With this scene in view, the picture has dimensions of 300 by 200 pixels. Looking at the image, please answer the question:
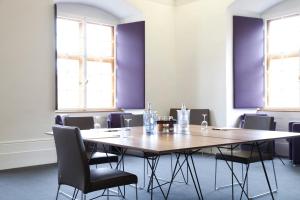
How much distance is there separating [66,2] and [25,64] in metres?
1.83

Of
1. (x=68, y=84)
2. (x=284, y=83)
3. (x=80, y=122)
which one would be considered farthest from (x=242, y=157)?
(x=68, y=84)

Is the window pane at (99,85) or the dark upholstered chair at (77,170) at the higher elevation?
the window pane at (99,85)

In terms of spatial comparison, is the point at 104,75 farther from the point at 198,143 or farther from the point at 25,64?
the point at 198,143

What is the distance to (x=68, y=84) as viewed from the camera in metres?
7.05

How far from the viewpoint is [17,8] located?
5586 millimetres

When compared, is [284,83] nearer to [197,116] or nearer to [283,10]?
[283,10]

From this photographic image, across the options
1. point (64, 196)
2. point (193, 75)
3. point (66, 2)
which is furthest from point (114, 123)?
point (64, 196)

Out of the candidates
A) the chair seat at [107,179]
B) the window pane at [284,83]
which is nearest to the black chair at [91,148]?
the chair seat at [107,179]

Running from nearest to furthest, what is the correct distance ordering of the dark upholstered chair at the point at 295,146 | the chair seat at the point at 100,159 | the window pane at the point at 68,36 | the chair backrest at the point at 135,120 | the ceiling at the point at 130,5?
the chair seat at the point at 100,159
the chair backrest at the point at 135,120
the dark upholstered chair at the point at 295,146
the ceiling at the point at 130,5
the window pane at the point at 68,36

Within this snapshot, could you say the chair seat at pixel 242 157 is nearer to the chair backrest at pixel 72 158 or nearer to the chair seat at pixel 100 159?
the chair seat at pixel 100 159

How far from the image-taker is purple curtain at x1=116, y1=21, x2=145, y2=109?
721 cm

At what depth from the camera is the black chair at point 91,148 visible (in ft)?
12.3

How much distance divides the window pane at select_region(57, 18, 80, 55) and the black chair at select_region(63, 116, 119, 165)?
2.88 m

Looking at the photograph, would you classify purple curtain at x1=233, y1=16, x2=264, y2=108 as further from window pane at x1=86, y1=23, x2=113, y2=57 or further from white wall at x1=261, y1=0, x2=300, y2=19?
window pane at x1=86, y1=23, x2=113, y2=57
